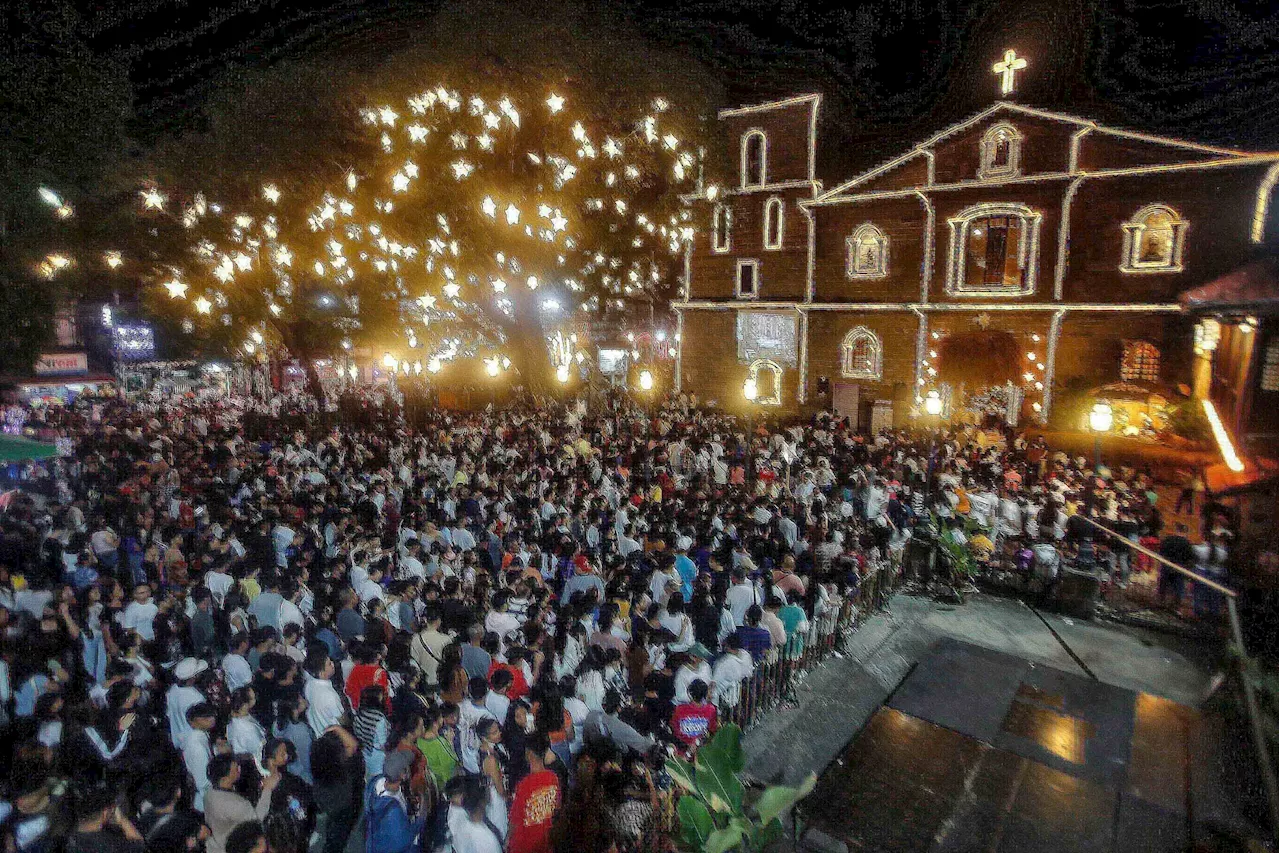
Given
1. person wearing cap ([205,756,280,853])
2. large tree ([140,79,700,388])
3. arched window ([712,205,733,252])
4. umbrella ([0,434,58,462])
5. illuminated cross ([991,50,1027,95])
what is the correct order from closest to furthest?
person wearing cap ([205,756,280,853])
umbrella ([0,434,58,462])
large tree ([140,79,700,388])
illuminated cross ([991,50,1027,95])
arched window ([712,205,733,252])

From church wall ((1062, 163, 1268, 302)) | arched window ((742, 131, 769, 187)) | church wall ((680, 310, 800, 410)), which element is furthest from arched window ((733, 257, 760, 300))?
church wall ((1062, 163, 1268, 302))

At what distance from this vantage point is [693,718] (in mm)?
5785

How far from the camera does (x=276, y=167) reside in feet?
67.8

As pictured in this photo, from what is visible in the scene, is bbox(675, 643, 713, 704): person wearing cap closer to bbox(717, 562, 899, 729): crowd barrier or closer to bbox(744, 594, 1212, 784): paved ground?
bbox(717, 562, 899, 729): crowd barrier

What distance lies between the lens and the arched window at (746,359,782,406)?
27844 mm

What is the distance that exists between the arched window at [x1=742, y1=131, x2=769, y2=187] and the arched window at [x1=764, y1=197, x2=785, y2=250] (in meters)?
0.95

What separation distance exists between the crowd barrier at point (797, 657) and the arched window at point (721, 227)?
20.8 meters

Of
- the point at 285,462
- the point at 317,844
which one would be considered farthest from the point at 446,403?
the point at 317,844

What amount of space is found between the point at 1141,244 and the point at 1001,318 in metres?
4.27

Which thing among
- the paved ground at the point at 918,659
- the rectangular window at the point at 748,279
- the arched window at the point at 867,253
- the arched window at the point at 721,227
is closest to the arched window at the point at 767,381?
the rectangular window at the point at 748,279

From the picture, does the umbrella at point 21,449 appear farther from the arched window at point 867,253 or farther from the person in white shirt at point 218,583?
the arched window at point 867,253

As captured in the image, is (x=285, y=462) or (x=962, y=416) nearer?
(x=285, y=462)

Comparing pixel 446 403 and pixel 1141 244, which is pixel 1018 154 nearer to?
pixel 1141 244

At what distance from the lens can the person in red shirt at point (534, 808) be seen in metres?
4.46
